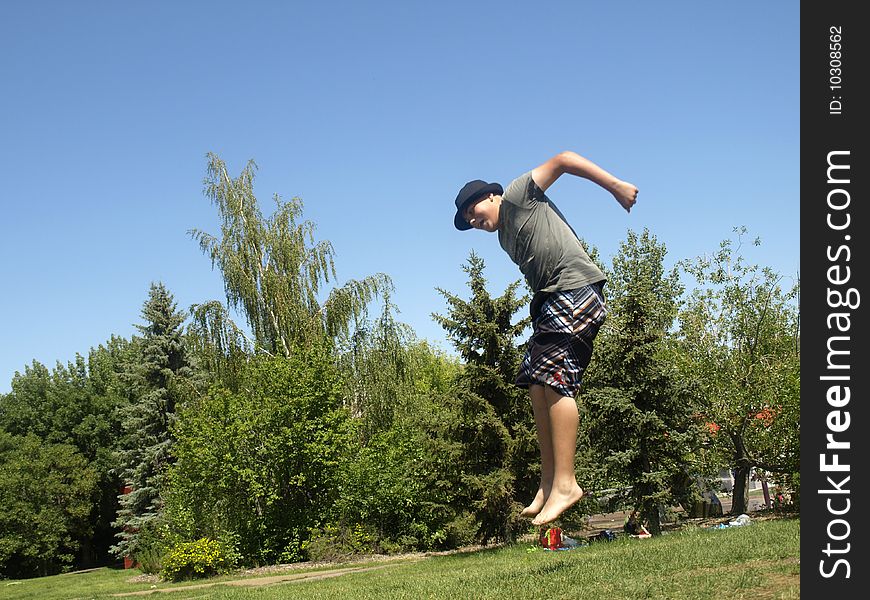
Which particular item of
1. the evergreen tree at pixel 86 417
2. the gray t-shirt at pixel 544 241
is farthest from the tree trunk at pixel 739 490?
the evergreen tree at pixel 86 417

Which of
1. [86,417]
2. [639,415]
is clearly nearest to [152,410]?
[86,417]

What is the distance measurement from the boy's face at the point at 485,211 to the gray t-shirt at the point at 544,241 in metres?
0.09

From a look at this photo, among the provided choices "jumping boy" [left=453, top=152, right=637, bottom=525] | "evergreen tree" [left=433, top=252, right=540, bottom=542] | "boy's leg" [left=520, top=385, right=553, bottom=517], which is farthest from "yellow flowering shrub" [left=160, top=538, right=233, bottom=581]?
"jumping boy" [left=453, top=152, right=637, bottom=525]

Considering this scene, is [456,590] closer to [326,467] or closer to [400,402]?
[326,467]

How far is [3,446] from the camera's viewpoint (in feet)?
143

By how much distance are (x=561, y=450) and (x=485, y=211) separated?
1.39m

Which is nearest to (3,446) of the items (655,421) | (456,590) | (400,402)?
(400,402)

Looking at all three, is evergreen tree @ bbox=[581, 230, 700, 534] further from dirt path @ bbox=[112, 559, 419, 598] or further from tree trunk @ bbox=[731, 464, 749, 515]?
tree trunk @ bbox=[731, 464, 749, 515]

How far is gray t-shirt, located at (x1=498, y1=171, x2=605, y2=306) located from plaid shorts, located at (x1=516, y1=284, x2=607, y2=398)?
0.26 ft

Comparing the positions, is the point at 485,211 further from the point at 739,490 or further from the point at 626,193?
the point at 739,490

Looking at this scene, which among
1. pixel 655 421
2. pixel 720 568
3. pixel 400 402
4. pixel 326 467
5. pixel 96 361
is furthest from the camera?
pixel 96 361

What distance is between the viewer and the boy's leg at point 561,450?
13.7 ft
